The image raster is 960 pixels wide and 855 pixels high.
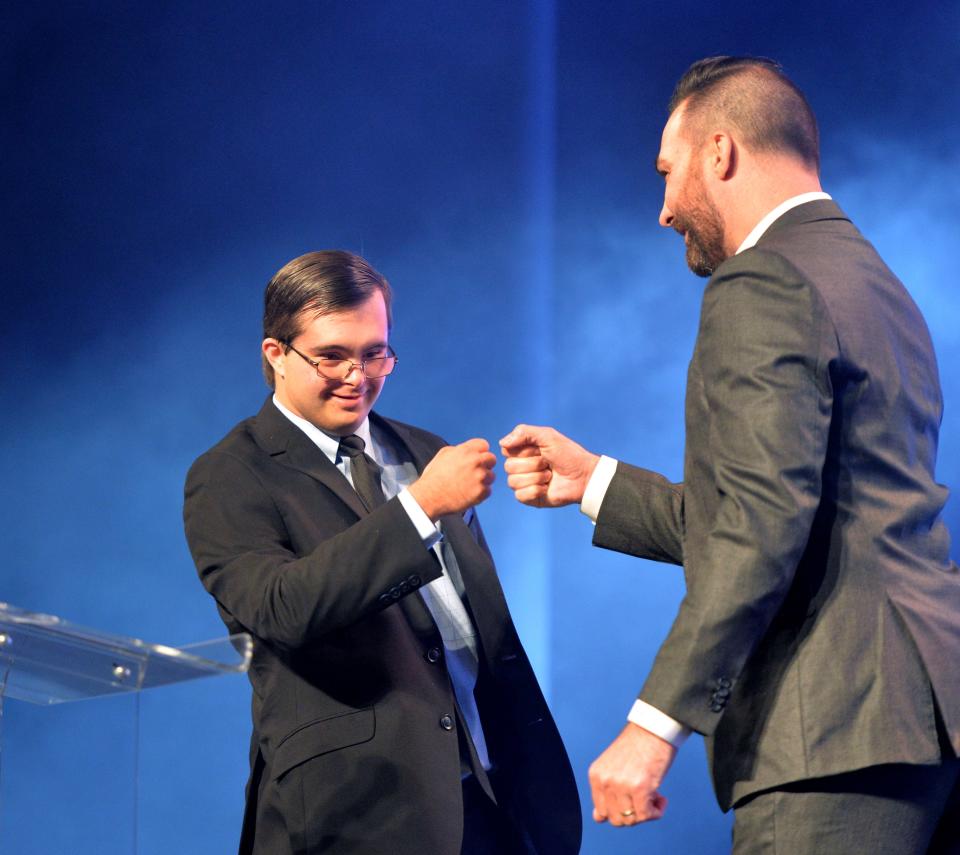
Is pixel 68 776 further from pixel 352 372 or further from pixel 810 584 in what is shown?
pixel 810 584

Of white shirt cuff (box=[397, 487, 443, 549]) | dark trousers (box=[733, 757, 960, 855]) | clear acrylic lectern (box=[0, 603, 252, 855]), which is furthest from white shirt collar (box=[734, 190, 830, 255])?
clear acrylic lectern (box=[0, 603, 252, 855])

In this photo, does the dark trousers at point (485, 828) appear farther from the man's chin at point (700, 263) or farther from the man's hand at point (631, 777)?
the man's chin at point (700, 263)

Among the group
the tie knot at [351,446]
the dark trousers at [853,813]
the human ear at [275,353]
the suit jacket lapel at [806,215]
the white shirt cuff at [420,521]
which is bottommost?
the dark trousers at [853,813]

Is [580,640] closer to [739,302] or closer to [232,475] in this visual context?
[232,475]

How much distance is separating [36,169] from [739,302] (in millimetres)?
2332

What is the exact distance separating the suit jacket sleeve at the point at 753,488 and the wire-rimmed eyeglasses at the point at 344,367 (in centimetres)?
82

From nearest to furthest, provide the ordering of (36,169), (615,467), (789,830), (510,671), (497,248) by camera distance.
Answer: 1. (789,830)
2. (615,467)
3. (510,671)
4. (36,169)
5. (497,248)

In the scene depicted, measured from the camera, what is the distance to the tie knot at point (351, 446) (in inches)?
89.7

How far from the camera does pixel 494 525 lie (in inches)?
144

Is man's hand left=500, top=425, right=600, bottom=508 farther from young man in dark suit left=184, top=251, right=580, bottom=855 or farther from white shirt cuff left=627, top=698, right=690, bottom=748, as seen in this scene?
white shirt cuff left=627, top=698, right=690, bottom=748

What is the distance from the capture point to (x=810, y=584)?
1577mm

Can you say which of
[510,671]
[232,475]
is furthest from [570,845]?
[232,475]

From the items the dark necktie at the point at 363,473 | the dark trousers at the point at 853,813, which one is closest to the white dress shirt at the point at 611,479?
the dark trousers at the point at 853,813

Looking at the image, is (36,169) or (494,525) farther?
(494,525)
